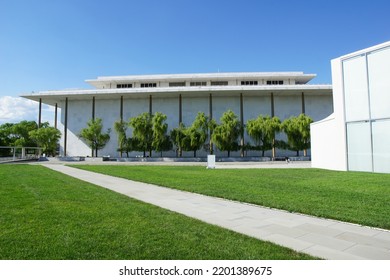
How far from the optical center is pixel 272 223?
18.5ft

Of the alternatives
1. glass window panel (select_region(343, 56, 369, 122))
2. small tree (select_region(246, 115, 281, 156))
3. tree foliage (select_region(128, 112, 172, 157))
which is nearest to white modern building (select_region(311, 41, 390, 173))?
glass window panel (select_region(343, 56, 369, 122))

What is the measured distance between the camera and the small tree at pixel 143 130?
147 ft

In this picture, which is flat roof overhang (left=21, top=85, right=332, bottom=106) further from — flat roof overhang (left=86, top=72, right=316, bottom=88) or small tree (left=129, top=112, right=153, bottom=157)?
small tree (left=129, top=112, right=153, bottom=157)

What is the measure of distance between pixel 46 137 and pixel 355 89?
46088mm

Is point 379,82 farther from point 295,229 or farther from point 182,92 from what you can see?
point 182,92

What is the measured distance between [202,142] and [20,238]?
3952cm

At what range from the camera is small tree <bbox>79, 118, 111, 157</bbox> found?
151 feet

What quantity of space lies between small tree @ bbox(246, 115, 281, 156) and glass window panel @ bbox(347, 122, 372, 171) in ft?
82.1

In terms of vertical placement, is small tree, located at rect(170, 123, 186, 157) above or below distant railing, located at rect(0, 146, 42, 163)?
above

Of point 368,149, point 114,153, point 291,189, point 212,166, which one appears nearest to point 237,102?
point 114,153

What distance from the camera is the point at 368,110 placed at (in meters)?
16.7

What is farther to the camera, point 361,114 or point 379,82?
point 361,114

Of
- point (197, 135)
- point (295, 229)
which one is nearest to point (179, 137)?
point (197, 135)
